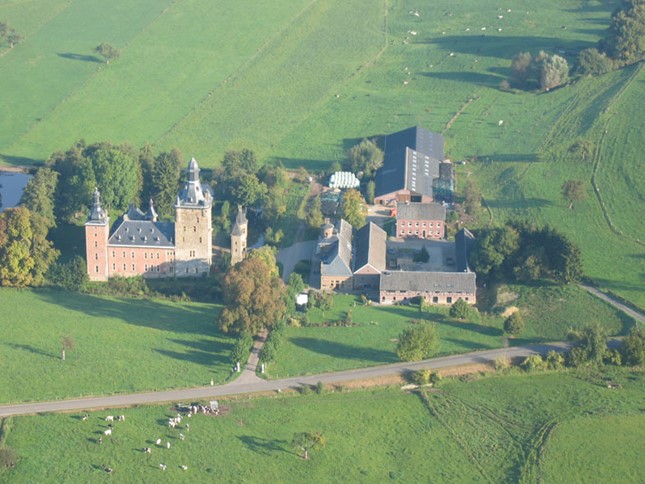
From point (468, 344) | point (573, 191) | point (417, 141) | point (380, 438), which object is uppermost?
point (417, 141)


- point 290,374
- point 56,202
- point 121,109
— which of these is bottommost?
point 290,374

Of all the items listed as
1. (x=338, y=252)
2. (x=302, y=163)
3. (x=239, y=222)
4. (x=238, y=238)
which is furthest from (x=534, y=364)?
(x=302, y=163)

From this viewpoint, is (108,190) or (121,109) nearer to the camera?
(108,190)

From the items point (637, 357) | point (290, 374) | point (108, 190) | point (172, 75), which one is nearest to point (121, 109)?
point (172, 75)

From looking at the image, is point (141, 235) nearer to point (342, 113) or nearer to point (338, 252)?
point (338, 252)

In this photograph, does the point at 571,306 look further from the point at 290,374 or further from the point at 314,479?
the point at 314,479

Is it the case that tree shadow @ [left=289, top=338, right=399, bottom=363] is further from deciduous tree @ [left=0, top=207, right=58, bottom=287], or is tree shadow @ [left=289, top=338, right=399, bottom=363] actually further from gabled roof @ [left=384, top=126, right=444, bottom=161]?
gabled roof @ [left=384, top=126, right=444, bottom=161]
